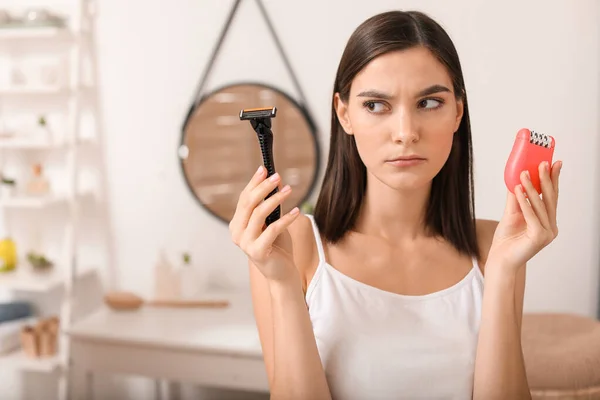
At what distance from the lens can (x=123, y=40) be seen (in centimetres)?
193

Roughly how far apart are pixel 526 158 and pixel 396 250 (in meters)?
0.27

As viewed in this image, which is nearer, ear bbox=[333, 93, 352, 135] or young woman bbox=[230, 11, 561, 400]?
young woman bbox=[230, 11, 561, 400]

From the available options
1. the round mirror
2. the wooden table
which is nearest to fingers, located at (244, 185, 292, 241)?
the wooden table

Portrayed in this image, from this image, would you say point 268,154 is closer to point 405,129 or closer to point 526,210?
point 405,129

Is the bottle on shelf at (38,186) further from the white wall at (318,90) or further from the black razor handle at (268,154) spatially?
the black razor handle at (268,154)

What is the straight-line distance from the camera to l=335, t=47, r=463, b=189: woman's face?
0.75 metres

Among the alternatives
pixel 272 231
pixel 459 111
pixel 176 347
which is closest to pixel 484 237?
pixel 459 111

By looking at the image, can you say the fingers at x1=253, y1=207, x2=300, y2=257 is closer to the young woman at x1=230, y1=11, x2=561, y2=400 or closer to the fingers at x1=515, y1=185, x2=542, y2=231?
the young woman at x1=230, y1=11, x2=561, y2=400

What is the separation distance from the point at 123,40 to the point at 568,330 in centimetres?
156

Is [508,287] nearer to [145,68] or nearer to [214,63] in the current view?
[214,63]

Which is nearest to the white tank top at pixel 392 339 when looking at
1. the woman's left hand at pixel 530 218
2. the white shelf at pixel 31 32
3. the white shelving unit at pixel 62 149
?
the woman's left hand at pixel 530 218

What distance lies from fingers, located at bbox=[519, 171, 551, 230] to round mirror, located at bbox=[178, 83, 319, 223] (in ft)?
3.68

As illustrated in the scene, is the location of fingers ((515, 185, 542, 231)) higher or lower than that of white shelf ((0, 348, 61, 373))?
higher

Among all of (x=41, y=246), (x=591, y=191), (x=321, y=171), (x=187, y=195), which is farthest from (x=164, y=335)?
(x=591, y=191)
